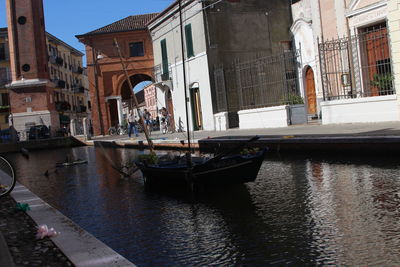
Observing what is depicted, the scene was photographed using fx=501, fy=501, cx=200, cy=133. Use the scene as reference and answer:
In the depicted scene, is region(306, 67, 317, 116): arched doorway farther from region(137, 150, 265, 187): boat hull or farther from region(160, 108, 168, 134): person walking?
region(137, 150, 265, 187): boat hull

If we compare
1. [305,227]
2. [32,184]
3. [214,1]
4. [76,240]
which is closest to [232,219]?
[305,227]

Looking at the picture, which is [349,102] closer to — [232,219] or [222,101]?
[222,101]

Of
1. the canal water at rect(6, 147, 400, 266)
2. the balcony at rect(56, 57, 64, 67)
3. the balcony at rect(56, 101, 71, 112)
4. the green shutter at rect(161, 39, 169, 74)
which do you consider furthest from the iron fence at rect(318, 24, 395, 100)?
the balcony at rect(56, 57, 64, 67)

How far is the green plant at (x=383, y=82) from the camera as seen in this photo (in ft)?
56.4

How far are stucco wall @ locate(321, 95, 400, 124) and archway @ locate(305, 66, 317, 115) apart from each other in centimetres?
652

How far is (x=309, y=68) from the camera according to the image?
2553cm

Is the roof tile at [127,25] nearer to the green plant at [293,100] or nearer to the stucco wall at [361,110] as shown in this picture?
the green plant at [293,100]

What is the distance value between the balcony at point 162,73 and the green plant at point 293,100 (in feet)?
41.6

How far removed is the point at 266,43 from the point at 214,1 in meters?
3.91

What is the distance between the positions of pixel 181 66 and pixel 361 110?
15.6m

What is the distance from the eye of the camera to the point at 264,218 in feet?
22.0

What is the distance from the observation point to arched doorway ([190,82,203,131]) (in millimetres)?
29797

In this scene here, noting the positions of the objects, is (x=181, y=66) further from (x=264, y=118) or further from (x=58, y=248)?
(x=58, y=248)

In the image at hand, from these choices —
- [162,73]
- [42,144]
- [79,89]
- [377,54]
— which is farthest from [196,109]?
[79,89]
